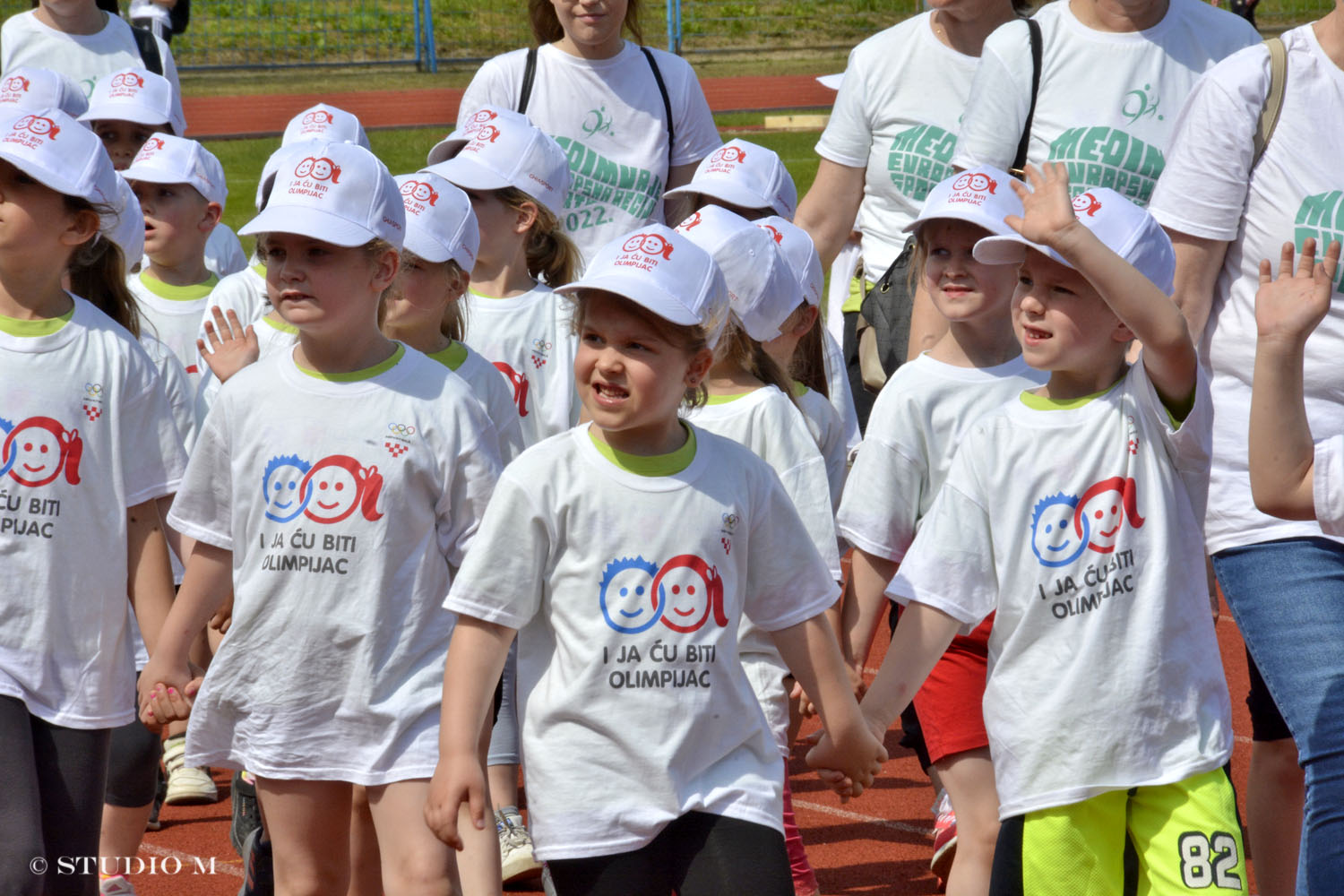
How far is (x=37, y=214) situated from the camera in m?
4.58

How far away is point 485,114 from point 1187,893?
3.48 metres

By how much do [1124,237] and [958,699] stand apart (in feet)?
4.22

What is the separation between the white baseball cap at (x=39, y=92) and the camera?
20.3ft

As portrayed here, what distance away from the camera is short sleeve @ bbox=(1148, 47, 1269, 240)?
13.6 ft

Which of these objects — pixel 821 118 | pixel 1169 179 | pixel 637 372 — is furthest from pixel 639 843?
pixel 821 118

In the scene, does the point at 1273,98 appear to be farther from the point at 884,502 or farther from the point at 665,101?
the point at 665,101

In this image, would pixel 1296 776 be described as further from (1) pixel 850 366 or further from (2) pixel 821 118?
(2) pixel 821 118

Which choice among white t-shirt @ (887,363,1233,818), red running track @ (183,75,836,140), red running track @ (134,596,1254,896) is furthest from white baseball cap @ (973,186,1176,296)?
red running track @ (183,75,836,140)

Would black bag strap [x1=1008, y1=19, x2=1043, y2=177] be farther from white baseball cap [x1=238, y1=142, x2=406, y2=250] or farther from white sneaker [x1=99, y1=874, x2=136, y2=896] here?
white sneaker [x1=99, y1=874, x2=136, y2=896]

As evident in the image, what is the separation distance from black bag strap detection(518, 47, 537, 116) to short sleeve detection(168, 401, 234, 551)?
2476mm

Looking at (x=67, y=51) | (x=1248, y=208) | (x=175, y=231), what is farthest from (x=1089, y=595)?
(x=67, y=51)

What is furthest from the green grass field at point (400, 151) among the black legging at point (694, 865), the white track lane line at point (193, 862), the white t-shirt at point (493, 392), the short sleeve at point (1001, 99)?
the black legging at point (694, 865)

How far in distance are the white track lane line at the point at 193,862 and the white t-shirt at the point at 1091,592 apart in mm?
2799

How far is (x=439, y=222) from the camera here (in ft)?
17.5
